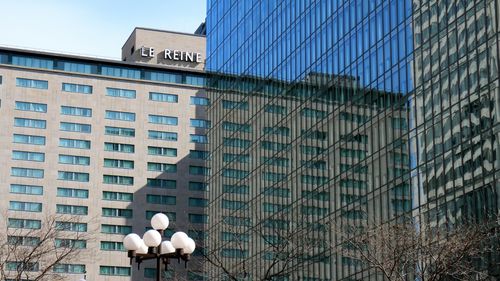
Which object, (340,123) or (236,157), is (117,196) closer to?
(236,157)

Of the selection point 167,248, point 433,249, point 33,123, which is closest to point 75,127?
point 33,123

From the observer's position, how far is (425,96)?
68438 mm

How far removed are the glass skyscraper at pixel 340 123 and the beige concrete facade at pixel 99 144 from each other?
38.6 m

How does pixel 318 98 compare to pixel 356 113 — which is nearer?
pixel 356 113

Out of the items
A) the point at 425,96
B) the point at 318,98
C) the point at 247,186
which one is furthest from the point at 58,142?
the point at 425,96

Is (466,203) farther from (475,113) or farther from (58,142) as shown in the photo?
(58,142)

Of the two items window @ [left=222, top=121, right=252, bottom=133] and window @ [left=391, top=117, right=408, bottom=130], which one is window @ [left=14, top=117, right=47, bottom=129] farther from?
window @ [left=391, top=117, right=408, bottom=130]

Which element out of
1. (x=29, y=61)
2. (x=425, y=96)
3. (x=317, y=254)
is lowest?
(x=317, y=254)

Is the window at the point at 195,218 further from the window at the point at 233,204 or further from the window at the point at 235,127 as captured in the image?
the window at the point at 233,204

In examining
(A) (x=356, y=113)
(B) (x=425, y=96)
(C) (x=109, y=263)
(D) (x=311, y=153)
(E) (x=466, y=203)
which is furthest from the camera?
(C) (x=109, y=263)

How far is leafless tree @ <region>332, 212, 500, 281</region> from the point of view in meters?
50.5

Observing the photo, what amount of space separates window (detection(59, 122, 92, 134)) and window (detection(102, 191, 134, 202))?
8.45 metres

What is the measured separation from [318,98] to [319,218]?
9338mm

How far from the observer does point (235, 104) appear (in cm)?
10294
